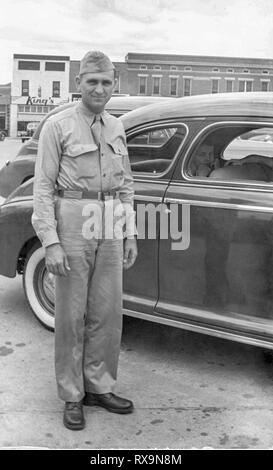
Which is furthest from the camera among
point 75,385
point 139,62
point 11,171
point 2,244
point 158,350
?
point 139,62

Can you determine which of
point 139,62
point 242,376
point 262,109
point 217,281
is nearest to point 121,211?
point 217,281

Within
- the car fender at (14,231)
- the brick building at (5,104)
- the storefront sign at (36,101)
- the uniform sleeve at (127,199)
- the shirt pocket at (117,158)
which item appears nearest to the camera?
the shirt pocket at (117,158)

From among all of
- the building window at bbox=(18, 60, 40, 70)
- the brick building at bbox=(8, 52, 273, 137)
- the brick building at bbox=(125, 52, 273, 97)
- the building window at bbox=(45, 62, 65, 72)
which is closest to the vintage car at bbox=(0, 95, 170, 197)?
the brick building at bbox=(8, 52, 273, 137)

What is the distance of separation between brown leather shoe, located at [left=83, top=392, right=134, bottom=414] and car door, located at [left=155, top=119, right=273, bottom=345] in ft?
2.40

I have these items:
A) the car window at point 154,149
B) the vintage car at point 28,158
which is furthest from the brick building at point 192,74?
the car window at point 154,149

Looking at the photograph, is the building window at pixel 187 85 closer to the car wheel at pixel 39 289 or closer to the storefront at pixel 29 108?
the storefront at pixel 29 108

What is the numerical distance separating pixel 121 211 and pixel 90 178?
0.98ft

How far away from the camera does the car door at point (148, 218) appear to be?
13.5 ft

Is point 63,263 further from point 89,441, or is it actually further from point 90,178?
point 89,441

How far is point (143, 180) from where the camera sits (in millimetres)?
4230

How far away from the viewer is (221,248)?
12.5 feet

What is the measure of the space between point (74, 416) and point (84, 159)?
1.35 m

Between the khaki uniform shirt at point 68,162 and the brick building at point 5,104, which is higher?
the brick building at point 5,104

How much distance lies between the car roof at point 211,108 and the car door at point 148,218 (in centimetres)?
7
